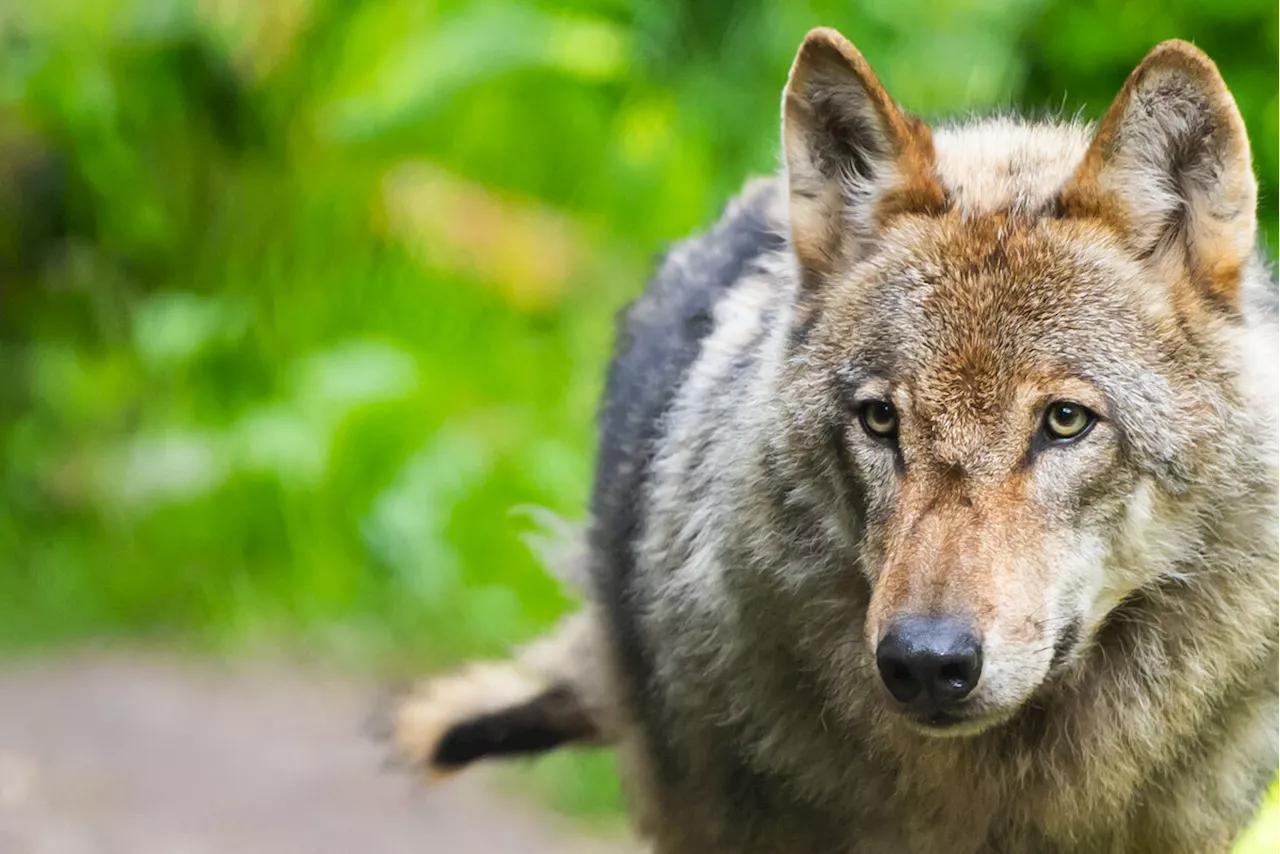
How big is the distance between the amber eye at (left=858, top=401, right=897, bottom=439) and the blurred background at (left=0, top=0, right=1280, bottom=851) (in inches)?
160

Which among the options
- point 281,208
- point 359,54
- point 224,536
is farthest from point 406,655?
point 359,54

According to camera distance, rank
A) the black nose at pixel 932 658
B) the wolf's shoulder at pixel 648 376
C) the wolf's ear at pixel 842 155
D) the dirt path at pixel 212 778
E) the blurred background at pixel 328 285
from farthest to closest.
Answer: the blurred background at pixel 328 285 → the dirt path at pixel 212 778 → the wolf's shoulder at pixel 648 376 → the wolf's ear at pixel 842 155 → the black nose at pixel 932 658

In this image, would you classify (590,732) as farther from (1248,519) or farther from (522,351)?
(522,351)

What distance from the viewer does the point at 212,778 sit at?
6789 millimetres

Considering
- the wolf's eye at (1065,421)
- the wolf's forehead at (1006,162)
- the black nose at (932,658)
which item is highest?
the wolf's forehead at (1006,162)

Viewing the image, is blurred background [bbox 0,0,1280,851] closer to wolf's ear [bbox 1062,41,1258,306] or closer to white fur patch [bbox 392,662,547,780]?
white fur patch [bbox 392,662,547,780]

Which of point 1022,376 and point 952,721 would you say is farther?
point 1022,376

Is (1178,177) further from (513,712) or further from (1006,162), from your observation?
(513,712)

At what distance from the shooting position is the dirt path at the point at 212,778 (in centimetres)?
630

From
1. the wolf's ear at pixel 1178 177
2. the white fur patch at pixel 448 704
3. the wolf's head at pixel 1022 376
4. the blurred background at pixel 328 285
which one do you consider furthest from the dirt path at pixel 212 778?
the wolf's ear at pixel 1178 177

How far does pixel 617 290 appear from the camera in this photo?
8.57m

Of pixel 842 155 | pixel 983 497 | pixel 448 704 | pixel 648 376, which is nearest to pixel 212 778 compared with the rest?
pixel 448 704

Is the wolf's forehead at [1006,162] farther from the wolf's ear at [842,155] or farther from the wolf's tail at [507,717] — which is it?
the wolf's tail at [507,717]

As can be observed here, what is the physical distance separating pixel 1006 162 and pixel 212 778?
178 inches
